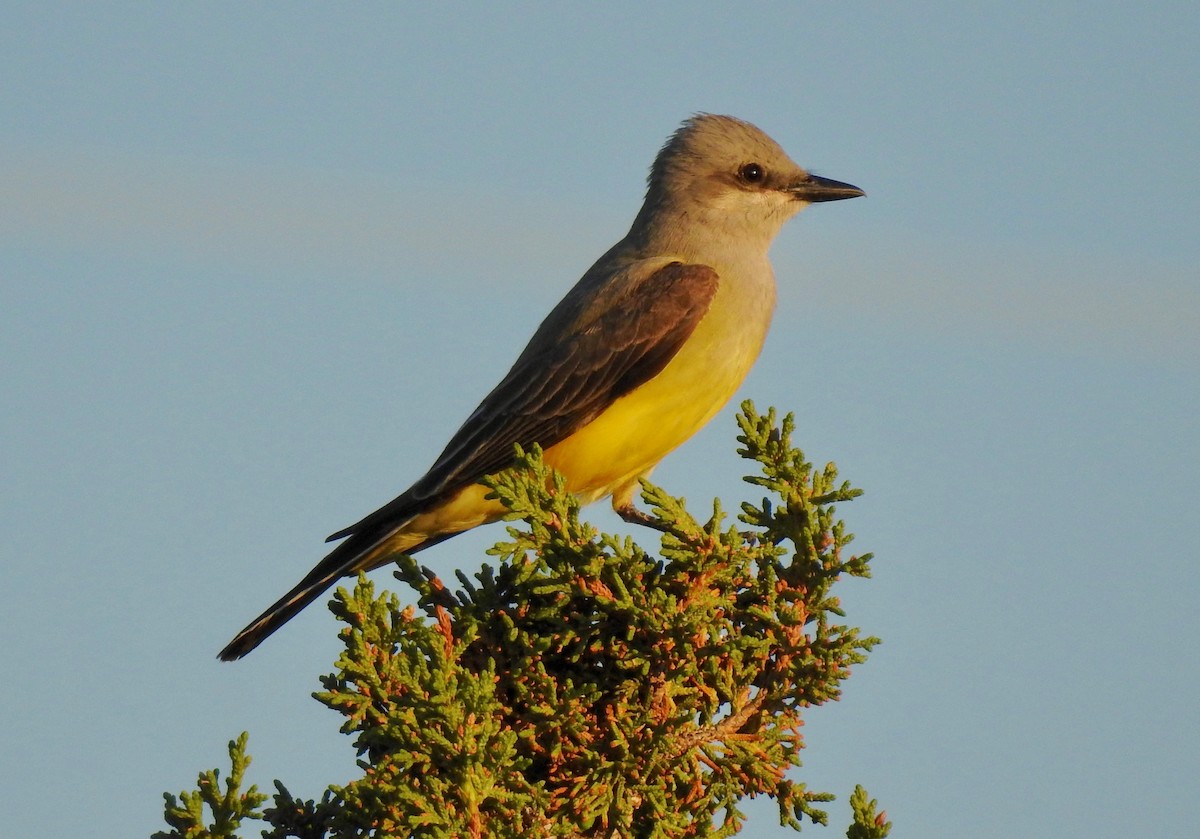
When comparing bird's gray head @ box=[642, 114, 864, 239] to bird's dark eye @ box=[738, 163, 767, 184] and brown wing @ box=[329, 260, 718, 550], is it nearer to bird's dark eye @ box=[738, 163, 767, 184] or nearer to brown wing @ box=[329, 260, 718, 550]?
bird's dark eye @ box=[738, 163, 767, 184]

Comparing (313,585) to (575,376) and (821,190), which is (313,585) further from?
(821,190)

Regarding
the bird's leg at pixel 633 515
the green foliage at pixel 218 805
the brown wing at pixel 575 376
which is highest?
the brown wing at pixel 575 376

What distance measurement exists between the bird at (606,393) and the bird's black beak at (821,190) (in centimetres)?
66

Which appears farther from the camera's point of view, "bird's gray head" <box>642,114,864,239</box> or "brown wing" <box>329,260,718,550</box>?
"bird's gray head" <box>642,114,864,239</box>

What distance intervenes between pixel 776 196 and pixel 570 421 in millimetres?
2078

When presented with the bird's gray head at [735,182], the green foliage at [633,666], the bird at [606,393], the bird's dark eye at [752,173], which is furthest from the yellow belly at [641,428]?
the green foliage at [633,666]

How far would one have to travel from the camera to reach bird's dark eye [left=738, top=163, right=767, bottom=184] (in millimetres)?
7992

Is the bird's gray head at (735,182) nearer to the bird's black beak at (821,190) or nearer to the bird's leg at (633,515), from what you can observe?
the bird's black beak at (821,190)

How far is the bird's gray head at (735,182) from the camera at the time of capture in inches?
309

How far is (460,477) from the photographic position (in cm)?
667

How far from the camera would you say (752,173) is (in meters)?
8.01

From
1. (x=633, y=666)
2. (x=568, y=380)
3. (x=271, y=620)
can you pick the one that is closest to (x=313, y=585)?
(x=271, y=620)

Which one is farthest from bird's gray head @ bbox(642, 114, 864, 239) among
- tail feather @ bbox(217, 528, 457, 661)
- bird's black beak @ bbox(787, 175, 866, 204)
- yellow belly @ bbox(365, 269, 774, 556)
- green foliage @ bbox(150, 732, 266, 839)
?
green foliage @ bbox(150, 732, 266, 839)

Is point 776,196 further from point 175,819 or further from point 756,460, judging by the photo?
point 175,819
